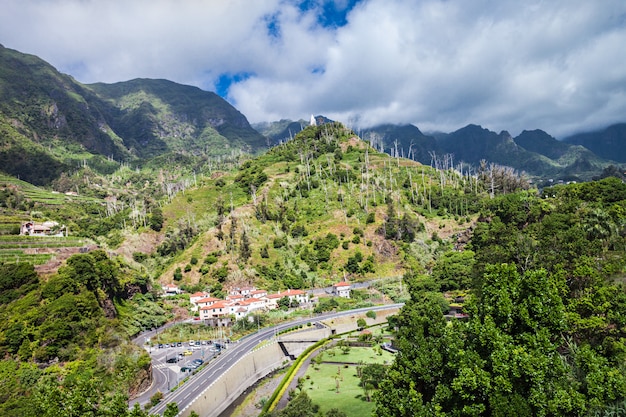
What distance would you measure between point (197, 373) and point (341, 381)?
17857 mm

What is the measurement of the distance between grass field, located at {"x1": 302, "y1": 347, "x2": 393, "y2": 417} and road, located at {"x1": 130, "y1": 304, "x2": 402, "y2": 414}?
10.9 m

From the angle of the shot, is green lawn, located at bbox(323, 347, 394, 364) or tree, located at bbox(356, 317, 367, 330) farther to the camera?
tree, located at bbox(356, 317, 367, 330)

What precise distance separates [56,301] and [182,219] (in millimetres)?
65426

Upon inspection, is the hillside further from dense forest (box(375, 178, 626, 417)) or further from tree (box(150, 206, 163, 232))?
dense forest (box(375, 178, 626, 417))

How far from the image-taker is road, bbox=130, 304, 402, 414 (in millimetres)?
38625

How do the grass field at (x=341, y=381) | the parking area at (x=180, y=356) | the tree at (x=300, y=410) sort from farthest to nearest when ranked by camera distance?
the parking area at (x=180, y=356)
the grass field at (x=341, y=381)
the tree at (x=300, y=410)

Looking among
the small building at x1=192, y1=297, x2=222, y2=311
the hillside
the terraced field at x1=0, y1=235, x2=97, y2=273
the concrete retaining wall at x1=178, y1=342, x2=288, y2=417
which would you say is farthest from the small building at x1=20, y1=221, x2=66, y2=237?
the concrete retaining wall at x1=178, y1=342, x2=288, y2=417

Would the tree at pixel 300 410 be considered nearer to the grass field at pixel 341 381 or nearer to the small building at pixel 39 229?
the grass field at pixel 341 381

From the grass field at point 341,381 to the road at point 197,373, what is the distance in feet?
35.7

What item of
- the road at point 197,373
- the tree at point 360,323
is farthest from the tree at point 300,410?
the tree at point 360,323

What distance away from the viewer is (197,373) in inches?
1785

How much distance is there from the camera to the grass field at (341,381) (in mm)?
34562

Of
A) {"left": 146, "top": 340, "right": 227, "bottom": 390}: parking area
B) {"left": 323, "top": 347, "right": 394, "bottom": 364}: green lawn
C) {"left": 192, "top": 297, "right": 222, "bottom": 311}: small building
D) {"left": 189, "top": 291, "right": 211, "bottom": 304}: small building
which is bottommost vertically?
{"left": 323, "top": 347, "right": 394, "bottom": 364}: green lawn

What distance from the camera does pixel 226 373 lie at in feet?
142
